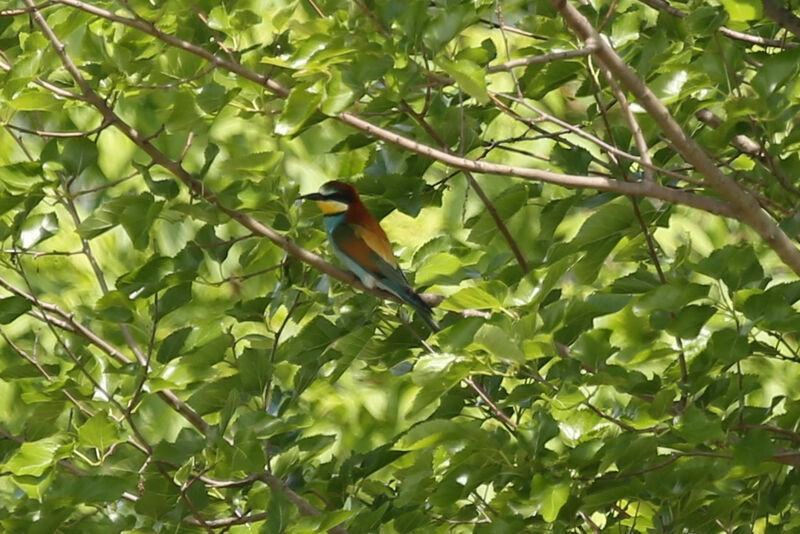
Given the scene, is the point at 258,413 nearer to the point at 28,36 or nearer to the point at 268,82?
the point at 268,82

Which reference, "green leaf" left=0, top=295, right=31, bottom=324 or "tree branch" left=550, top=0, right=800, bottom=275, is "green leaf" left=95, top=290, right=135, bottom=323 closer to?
"green leaf" left=0, top=295, right=31, bottom=324

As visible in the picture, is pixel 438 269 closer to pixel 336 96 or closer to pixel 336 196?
pixel 336 96

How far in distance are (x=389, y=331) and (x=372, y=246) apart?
92 cm

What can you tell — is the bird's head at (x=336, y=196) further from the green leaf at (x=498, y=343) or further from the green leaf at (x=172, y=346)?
the green leaf at (x=498, y=343)

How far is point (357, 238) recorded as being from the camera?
4328 millimetres

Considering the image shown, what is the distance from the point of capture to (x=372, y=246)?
4195 millimetres

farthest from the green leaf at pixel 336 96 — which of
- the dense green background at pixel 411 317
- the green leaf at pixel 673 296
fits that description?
the green leaf at pixel 673 296

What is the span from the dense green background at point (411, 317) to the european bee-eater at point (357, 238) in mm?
155

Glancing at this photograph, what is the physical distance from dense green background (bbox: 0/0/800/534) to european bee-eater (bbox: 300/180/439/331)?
15 centimetres

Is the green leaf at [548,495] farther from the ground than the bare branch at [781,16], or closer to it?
closer to it

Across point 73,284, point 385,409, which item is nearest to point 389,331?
point 385,409

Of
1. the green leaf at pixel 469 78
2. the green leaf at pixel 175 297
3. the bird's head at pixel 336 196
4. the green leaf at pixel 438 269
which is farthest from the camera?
the bird's head at pixel 336 196

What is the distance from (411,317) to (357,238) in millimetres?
968

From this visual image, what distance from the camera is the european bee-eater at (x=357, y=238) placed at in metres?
3.41
